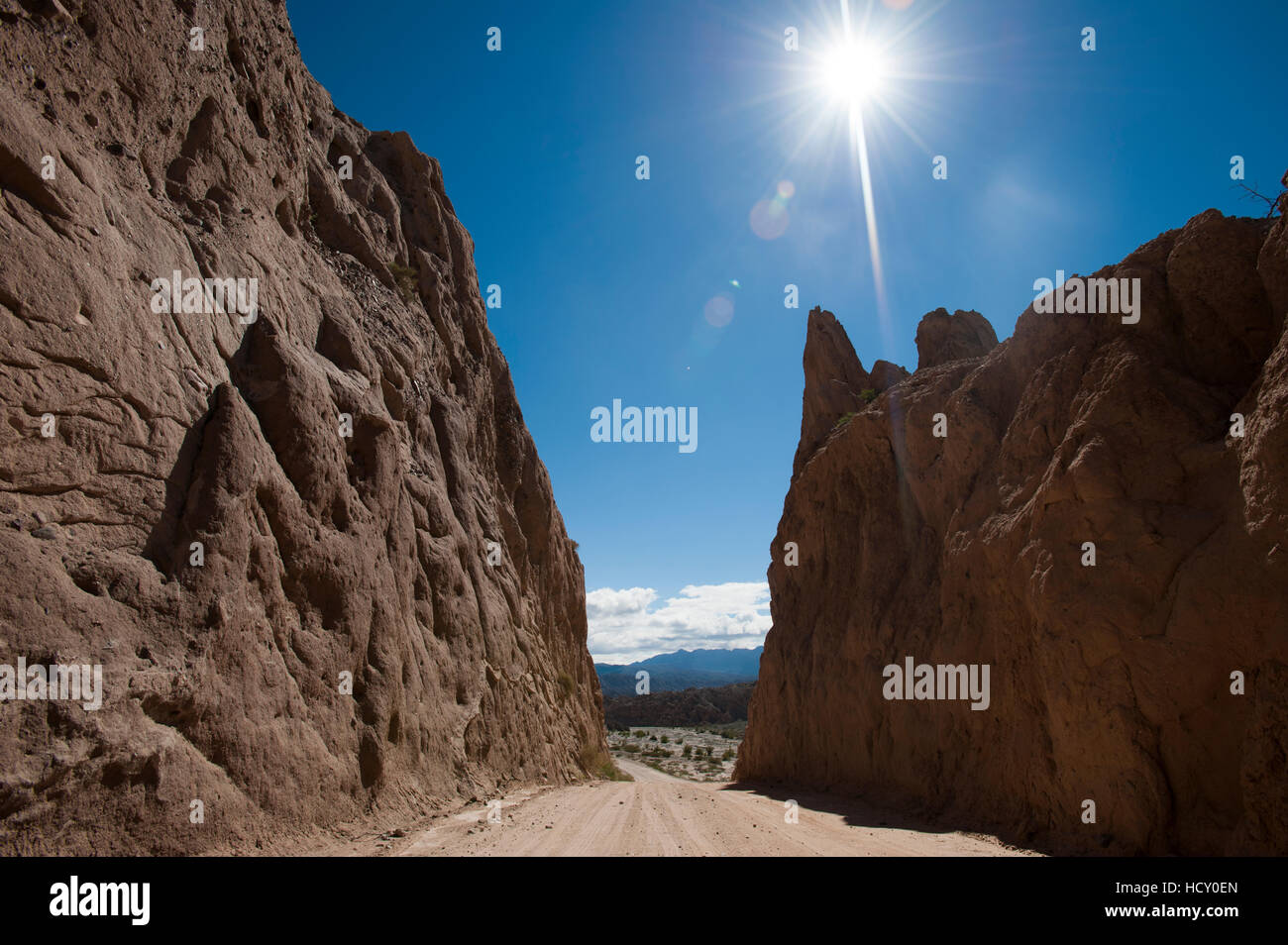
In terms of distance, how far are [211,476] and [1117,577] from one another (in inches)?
528

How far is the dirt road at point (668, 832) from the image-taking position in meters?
9.36

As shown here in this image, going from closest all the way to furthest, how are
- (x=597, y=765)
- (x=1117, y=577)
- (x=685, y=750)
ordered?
(x=1117, y=577)
(x=597, y=765)
(x=685, y=750)

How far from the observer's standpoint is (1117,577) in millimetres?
10289

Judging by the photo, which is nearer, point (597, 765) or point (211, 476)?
point (211, 476)

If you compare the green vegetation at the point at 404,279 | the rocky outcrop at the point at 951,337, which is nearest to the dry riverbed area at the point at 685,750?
the rocky outcrop at the point at 951,337

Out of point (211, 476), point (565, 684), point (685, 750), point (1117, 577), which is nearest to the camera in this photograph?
point (211, 476)

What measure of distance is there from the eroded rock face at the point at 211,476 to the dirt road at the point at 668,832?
4.38 ft

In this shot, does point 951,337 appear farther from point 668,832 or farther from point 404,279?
point 668,832

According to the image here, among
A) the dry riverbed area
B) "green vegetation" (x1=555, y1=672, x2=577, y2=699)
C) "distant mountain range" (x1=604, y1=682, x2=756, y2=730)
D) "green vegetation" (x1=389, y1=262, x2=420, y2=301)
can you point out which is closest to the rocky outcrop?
"green vegetation" (x1=555, y1=672, x2=577, y2=699)

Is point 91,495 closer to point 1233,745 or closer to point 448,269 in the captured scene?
point 1233,745

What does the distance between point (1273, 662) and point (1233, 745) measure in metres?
1.26

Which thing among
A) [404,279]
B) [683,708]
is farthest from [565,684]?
[683,708]

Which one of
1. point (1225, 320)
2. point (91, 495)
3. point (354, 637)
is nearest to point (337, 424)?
point (354, 637)

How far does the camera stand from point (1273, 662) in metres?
8.20
